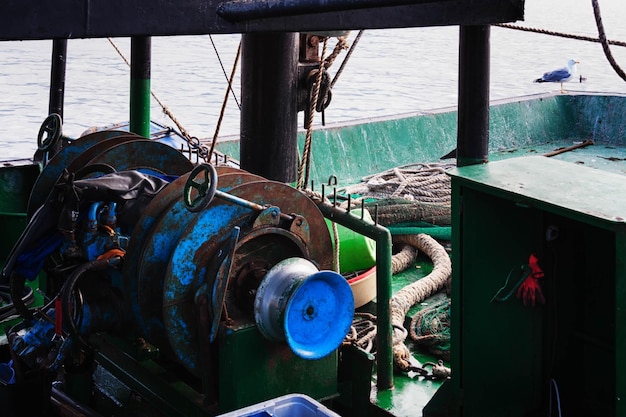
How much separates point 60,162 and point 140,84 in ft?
3.82

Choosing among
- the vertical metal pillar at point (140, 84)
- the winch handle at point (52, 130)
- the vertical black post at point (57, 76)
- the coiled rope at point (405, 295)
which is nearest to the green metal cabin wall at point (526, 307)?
the coiled rope at point (405, 295)

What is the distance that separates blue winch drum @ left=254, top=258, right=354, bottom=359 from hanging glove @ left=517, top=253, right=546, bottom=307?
75 centimetres

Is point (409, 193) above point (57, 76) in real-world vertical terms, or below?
below

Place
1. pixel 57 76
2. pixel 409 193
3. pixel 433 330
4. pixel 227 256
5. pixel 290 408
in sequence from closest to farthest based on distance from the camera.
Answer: pixel 290 408
pixel 227 256
pixel 433 330
pixel 57 76
pixel 409 193

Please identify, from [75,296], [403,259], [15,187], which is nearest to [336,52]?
[75,296]

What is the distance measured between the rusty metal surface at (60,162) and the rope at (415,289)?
5.55ft

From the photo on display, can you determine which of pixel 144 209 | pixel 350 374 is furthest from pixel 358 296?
pixel 144 209

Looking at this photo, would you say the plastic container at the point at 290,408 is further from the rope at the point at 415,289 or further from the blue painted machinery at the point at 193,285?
the rope at the point at 415,289

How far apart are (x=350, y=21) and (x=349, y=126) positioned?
5.11m

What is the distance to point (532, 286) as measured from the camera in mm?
3646

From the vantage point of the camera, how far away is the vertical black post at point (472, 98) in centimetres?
375

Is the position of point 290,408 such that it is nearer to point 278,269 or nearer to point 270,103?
point 278,269

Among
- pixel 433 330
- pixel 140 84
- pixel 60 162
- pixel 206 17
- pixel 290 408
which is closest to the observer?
pixel 290 408

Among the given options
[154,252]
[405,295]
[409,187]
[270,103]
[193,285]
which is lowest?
[405,295]
